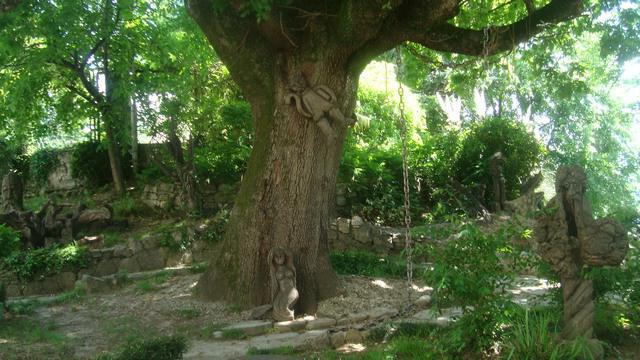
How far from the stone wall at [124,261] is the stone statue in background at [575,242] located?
26.8 feet

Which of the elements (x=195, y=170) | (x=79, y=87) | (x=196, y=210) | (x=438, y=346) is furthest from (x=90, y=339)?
(x=79, y=87)

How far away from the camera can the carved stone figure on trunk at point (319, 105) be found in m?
7.11

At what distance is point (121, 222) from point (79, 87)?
4.93 metres

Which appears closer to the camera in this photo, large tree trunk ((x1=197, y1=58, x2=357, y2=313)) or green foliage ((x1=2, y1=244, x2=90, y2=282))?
large tree trunk ((x1=197, y1=58, x2=357, y2=313))

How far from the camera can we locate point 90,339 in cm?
657

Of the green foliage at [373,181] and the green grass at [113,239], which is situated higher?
the green foliage at [373,181]

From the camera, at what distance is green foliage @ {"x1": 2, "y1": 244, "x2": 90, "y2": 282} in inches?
401

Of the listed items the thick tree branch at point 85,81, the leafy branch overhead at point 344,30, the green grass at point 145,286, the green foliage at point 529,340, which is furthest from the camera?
the thick tree branch at point 85,81

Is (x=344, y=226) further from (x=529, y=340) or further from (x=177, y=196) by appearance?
(x=529, y=340)

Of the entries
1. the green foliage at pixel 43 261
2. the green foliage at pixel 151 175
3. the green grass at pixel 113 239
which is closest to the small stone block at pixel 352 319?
the green foliage at pixel 43 261

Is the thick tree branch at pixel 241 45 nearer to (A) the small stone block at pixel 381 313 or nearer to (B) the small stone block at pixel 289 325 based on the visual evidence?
(B) the small stone block at pixel 289 325

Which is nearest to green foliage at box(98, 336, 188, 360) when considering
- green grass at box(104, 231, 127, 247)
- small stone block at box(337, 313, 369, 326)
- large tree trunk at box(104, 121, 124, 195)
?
small stone block at box(337, 313, 369, 326)

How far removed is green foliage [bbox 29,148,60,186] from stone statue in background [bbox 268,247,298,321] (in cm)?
1356

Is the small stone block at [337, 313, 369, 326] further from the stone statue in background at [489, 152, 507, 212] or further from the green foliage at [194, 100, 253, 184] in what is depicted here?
the green foliage at [194, 100, 253, 184]
